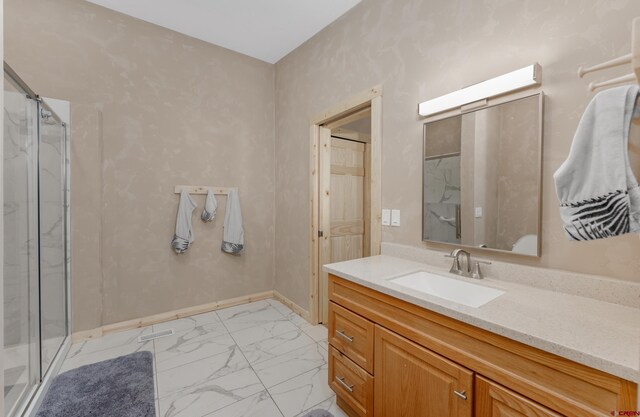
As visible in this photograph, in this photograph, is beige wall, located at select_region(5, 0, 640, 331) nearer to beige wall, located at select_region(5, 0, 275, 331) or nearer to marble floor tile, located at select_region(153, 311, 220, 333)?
beige wall, located at select_region(5, 0, 275, 331)

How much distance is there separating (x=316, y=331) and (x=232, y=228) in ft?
4.68

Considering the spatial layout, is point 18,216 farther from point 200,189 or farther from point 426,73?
point 426,73

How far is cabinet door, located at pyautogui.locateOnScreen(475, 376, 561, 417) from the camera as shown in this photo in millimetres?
847

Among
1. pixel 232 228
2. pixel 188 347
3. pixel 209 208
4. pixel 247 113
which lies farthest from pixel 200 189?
pixel 188 347

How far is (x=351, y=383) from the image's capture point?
1553mm

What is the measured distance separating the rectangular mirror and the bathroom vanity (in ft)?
0.86

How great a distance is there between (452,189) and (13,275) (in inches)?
105

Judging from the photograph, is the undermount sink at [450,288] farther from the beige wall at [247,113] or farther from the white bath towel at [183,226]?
the white bath towel at [183,226]

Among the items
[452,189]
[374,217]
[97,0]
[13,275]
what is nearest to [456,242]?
[452,189]

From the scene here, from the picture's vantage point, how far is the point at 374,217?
2.14 m

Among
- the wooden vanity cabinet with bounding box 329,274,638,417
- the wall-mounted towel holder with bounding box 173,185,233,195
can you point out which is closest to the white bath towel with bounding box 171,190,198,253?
the wall-mounted towel holder with bounding box 173,185,233,195

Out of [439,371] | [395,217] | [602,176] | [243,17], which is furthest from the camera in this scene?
[243,17]

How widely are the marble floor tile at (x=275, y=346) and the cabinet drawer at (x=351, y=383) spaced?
0.73 meters

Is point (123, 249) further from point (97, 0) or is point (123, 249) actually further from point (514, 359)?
point (514, 359)
